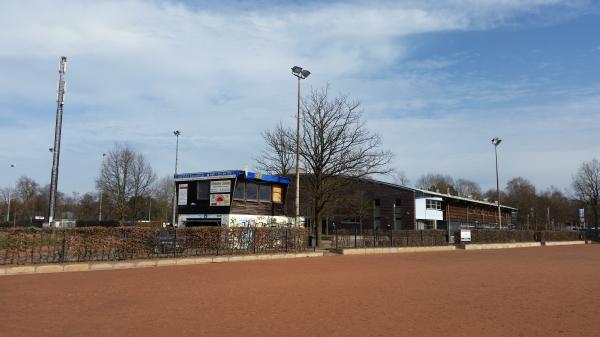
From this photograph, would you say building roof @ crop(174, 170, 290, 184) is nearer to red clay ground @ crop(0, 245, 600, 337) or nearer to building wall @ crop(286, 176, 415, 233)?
red clay ground @ crop(0, 245, 600, 337)

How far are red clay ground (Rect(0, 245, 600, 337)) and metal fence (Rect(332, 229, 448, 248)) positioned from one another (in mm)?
14929

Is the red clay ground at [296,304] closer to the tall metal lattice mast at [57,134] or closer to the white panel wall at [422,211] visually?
the tall metal lattice mast at [57,134]

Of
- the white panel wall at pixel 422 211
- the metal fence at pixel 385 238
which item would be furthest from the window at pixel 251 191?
the white panel wall at pixel 422 211

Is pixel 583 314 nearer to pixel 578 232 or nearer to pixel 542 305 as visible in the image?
pixel 542 305

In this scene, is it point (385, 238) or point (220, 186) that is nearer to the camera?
point (220, 186)

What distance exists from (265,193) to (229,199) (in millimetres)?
3209

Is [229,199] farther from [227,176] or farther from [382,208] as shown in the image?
[382,208]

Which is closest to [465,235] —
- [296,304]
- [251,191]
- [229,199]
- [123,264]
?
[251,191]

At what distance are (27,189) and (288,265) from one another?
3664 inches

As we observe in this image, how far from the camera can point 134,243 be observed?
2077 centimetres

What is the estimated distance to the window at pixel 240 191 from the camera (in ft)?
98.7

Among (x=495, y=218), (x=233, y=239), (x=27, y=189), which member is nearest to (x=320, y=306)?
(x=233, y=239)

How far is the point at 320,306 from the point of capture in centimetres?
1063

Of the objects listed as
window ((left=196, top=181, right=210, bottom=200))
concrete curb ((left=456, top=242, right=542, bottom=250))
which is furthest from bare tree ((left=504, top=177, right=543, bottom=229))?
window ((left=196, top=181, right=210, bottom=200))
